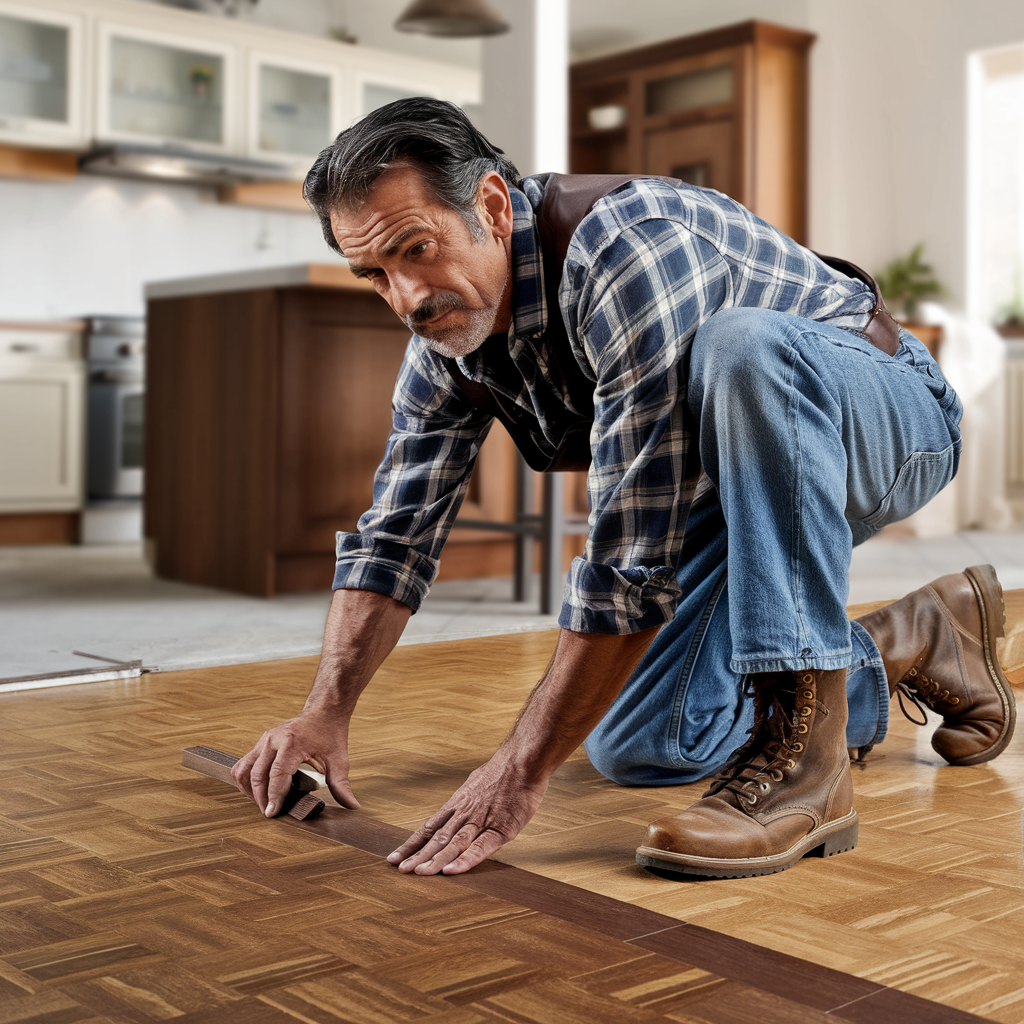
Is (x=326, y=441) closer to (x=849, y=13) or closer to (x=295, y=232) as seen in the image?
(x=295, y=232)

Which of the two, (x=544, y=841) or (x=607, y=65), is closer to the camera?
(x=544, y=841)

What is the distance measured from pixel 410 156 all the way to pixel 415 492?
15.9 inches

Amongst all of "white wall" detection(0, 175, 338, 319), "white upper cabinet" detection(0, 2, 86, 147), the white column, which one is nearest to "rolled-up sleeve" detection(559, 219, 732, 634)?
the white column

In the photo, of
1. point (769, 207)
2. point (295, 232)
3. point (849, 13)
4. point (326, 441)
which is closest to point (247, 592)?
point (326, 441)

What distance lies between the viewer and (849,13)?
6.68m

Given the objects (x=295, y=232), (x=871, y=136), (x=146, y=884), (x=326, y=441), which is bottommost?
(x=146, y=884)

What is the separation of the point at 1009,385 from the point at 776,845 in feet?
17.4

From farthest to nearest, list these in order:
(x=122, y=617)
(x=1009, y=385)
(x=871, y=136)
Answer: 1. (x=871, y=136)
2. (x=1009, y=385)
3. (x=122, y=617)

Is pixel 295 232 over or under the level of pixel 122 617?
over

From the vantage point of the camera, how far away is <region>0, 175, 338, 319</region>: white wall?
19.5 ft

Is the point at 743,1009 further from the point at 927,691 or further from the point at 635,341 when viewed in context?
the point at 927,691

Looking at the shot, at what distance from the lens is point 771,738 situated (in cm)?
134

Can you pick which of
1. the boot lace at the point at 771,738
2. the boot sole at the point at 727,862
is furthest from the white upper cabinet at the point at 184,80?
the boot sole at the point at 727,862

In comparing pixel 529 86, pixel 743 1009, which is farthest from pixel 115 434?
pixel 743 1009
